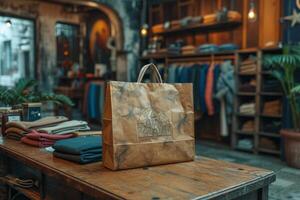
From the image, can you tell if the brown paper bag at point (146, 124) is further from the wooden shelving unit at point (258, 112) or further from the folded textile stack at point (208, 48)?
the folded textile stack at point (208, 48)

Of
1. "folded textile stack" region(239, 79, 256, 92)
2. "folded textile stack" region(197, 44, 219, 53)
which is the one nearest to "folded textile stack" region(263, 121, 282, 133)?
"folded textile stack" region(239, 79, 256, 92)

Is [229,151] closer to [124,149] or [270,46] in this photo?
[270,46]

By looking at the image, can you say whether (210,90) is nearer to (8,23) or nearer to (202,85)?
(202,85)

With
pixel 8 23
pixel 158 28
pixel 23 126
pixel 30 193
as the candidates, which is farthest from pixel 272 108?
pixel 8 23

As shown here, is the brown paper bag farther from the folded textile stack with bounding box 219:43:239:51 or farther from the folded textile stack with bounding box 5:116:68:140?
the folded textile stack with bounding box 219:43:239:51

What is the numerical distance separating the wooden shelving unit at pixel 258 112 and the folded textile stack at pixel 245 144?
4 centimetres

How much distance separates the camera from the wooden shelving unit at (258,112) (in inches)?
195

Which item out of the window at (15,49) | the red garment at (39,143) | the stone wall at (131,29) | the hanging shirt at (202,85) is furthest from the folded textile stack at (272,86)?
the window at (15,49)

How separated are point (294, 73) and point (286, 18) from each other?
79cm

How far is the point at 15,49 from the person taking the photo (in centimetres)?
715

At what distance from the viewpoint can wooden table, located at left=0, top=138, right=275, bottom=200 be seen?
1.09m

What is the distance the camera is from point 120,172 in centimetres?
129

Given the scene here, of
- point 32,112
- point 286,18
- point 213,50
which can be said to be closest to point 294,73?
point 286,18

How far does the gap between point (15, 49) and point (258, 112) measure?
17.0ft
